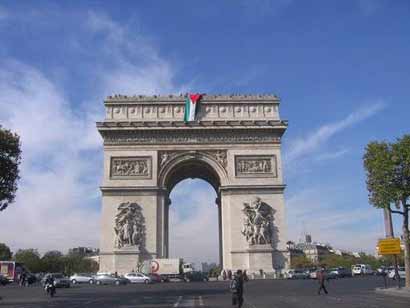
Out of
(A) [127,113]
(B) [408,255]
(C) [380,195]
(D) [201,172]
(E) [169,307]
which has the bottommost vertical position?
(E) [169,307]

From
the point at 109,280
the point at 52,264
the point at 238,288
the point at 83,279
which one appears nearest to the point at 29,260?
the point at 52,264

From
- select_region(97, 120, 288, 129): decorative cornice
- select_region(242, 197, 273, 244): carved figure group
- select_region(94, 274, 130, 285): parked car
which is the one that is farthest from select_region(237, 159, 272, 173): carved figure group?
select_region(94, 274, 130, 285): parked car

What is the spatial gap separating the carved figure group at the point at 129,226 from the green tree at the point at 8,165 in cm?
1601

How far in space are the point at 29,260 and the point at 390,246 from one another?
98.1 meters

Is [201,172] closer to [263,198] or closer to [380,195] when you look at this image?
[263,198]

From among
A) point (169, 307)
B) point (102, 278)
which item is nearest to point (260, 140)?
point (102, 278)

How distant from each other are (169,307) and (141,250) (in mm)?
25636

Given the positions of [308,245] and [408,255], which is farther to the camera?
[308,245]

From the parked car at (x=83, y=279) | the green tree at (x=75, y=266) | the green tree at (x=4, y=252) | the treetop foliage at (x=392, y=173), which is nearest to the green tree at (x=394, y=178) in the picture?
the treetop foliage at (x=392, y=173)

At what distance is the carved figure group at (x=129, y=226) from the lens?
4234 centimetres

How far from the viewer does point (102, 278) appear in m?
40.9

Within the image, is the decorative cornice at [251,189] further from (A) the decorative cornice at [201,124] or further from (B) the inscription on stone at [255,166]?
(A) the decorative cornice at [201,124]

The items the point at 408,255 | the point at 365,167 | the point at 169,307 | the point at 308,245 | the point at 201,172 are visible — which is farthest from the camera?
the point at 308,245

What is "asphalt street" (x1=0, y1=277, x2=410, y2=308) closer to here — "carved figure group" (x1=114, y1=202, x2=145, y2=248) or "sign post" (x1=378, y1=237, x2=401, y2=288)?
"sign post" (x1=378, y1=237, x2=401, y2=288)
